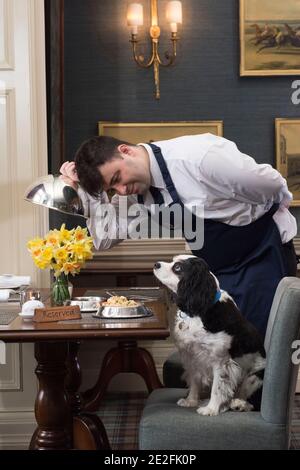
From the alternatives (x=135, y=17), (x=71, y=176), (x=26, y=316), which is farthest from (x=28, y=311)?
(x=135, y=17)

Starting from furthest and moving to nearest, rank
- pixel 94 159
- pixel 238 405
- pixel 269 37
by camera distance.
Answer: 1. pixel 269 37
2. pixel 94 159
3. pixel 238 405

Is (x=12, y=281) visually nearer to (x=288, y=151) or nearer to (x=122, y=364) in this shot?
(x=122, y=364)

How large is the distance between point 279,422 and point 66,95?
3.33m

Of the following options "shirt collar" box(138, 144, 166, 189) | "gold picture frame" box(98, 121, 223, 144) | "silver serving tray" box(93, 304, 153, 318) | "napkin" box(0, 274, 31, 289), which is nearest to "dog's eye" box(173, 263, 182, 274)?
"silver serving tray" box(93, 304, 153, 318)

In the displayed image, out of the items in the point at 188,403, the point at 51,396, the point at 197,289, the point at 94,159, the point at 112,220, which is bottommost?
the point at 51,396

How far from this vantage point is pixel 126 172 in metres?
3.00

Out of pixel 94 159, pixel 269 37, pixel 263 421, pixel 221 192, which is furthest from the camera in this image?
pixel 269 37

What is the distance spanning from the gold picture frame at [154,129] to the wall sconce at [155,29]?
215 mm

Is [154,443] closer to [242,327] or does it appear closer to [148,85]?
[242,327]

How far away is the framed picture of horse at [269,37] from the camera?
5.30 m

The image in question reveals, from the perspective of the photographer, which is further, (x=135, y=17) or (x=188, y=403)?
(x=135, y=17)

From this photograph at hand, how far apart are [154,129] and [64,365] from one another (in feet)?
8.26

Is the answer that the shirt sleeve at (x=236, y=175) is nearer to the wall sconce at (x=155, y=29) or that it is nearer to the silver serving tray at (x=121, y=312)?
the silver serving tray at (x=121, y=312)
